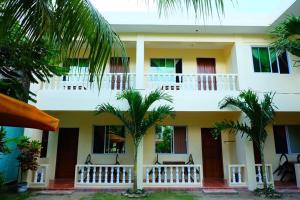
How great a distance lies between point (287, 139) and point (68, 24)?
425 inches

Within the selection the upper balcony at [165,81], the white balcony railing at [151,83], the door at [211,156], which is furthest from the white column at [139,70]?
→ the door at [211,156]

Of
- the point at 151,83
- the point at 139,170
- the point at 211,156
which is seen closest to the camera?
the point at 139,170

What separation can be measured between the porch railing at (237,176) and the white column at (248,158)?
20 centimetres

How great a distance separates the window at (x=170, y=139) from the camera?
10422mm

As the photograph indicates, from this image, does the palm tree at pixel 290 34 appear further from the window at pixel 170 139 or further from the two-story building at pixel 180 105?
the window at pixel 170 139

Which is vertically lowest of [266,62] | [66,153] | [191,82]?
[66,153]

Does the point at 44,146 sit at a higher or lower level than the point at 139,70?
lower

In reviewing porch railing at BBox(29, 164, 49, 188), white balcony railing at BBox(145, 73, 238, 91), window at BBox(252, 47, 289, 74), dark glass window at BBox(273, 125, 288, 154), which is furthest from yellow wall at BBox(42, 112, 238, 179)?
window at BBox(252, 47, 289, 74)

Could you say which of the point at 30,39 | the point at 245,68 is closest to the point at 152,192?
the point at 245,68

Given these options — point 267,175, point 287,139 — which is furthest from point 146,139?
point 287,139

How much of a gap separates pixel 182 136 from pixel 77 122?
4.61m

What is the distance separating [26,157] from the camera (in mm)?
7840

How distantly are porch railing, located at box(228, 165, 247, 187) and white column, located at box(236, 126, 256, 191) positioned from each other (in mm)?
200

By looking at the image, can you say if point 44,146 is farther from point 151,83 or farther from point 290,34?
point 290,34
